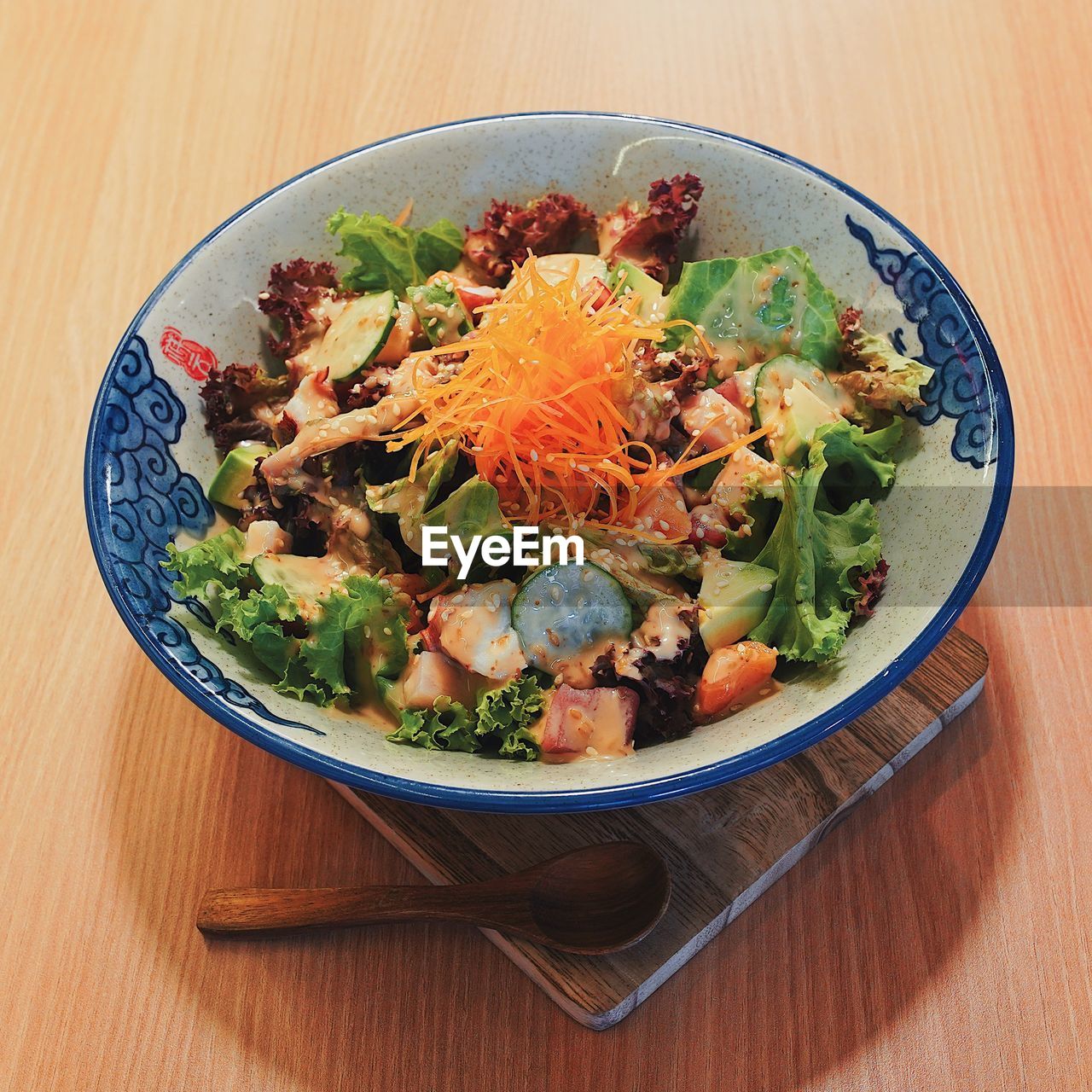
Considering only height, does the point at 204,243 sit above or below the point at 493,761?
above

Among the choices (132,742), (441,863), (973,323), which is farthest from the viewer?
(132,742)

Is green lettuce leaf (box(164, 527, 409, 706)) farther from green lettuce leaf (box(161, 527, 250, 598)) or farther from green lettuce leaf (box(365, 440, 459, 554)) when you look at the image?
green lettuce leaf (box(365, 440, 459, 554))

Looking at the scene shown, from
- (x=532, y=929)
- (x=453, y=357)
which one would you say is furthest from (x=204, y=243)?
→ (x=532, y=929)

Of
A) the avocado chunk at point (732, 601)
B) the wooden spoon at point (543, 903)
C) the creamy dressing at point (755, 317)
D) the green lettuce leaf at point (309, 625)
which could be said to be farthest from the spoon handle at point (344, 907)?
the creamy dressing at point (755, 317)

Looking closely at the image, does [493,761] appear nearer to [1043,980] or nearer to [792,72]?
[1043,980]

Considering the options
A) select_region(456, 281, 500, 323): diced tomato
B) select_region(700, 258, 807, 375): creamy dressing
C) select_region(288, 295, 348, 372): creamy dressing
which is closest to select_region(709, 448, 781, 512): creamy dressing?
select_region(700, 258, 807, 375): creamy dressing

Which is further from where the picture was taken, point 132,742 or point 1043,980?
point 132,742
